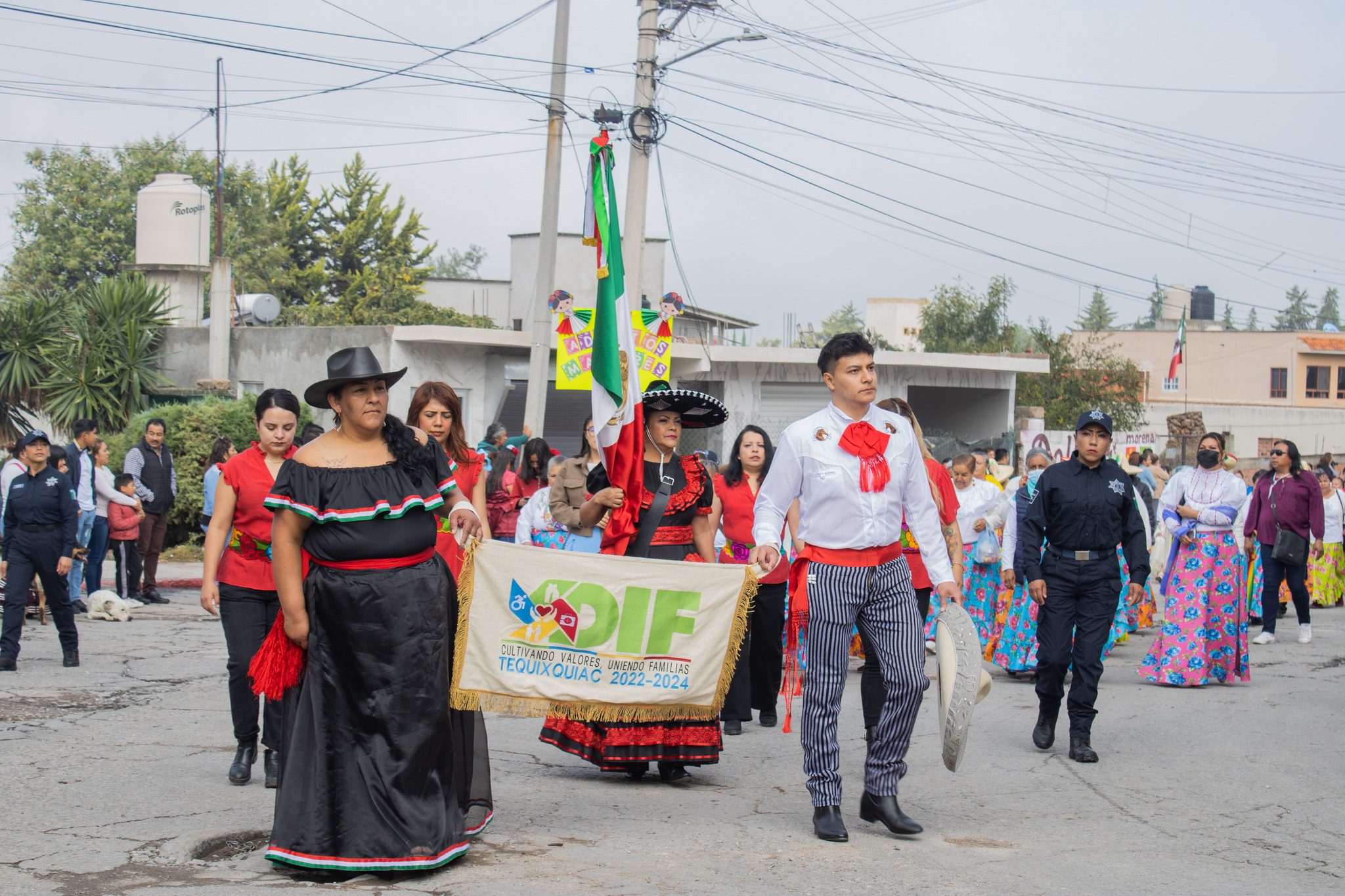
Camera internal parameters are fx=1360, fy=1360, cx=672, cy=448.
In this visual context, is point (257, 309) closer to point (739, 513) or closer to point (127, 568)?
point (127, 568)

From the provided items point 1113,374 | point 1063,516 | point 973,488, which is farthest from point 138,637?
point 1113,374

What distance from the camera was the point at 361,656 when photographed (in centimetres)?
518

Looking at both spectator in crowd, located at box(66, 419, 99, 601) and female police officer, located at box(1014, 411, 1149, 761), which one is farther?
spectator in crowd, located at box(66, 419, 99, 601)

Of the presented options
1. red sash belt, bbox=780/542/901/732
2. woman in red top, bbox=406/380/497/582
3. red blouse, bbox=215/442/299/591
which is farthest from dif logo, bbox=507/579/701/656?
red blouse, bbox=215/442/299/591

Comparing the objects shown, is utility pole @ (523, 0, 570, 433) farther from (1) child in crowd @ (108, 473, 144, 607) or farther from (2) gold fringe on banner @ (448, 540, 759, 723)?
(2) gold fringe on banner @ (448, 540, 759, 723)

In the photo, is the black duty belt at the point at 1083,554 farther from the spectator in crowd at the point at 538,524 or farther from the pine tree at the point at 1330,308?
the pine tree at the point at 1330,308

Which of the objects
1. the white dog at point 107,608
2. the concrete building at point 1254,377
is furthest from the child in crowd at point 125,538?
the concrete building at point 1254,377

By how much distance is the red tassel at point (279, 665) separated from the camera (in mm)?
5250

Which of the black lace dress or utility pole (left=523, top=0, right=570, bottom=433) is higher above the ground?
utility pole (left=523, top=0, right=570, bottom=433)

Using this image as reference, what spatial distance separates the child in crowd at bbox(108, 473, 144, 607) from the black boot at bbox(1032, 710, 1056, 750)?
9939 mm

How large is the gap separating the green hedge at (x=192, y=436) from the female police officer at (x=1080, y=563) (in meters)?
14.9

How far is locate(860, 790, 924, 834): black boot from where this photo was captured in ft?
19.0

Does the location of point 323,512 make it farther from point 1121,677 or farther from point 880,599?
point 1121,677

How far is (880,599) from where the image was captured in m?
5.95
